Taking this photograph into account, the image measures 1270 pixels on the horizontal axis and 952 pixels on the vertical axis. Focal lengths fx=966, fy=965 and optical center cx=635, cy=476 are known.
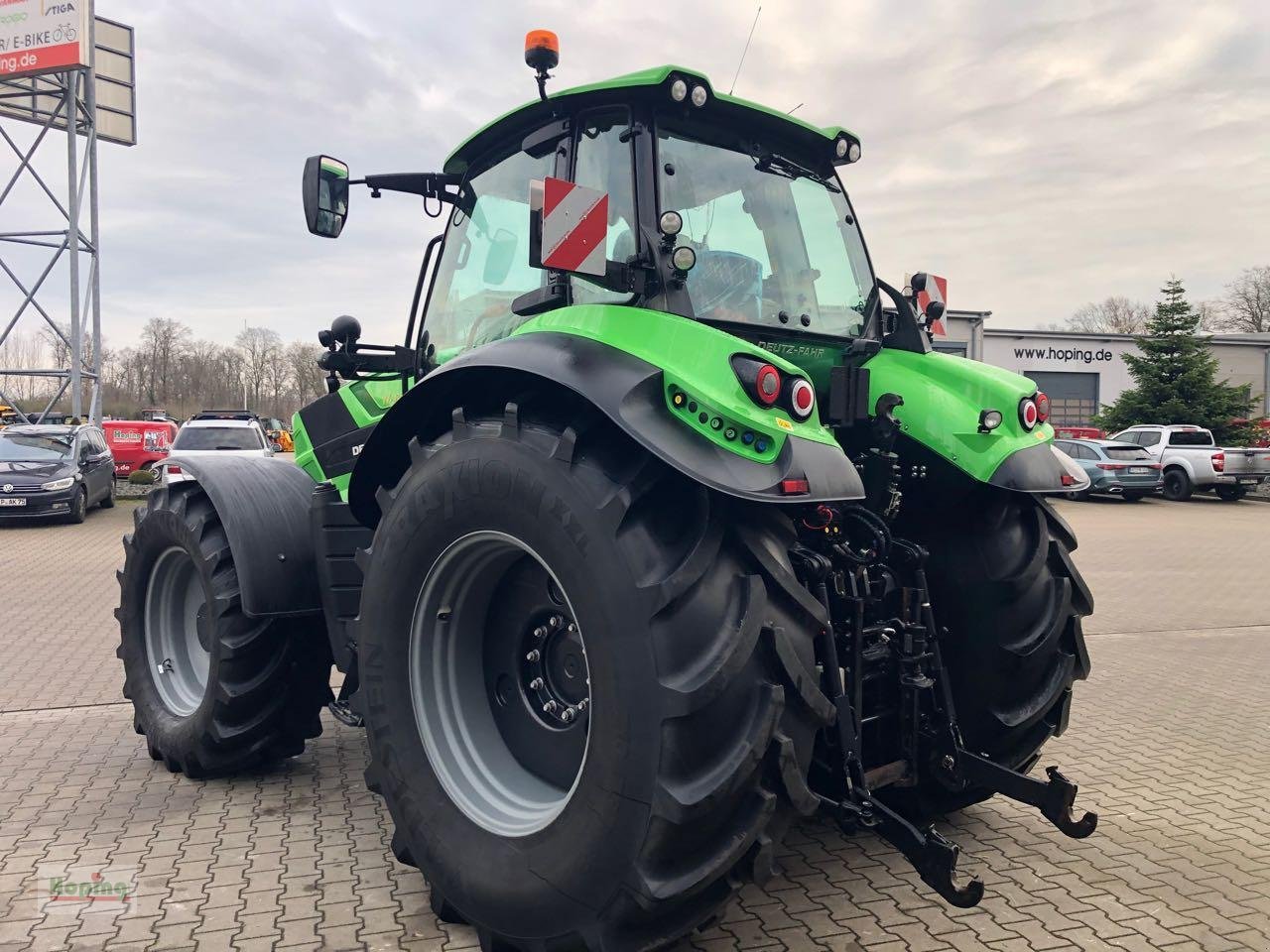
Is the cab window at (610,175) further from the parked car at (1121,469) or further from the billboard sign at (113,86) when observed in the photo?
the billboard sign at (113,86)

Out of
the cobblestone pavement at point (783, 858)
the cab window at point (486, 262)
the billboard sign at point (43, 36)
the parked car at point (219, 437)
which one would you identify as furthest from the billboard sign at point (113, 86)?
the cab window at point (486, 262)

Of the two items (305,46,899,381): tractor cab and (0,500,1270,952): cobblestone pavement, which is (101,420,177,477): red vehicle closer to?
(0,500,1270,952): cobblestone pavement

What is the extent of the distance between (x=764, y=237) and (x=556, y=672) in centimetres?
174

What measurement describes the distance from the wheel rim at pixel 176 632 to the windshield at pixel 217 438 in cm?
1303

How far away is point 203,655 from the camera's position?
4754 millimetres

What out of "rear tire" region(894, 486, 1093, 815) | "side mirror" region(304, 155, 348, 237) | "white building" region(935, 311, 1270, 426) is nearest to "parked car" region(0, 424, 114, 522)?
"side mirror" region(304, 155, 348, 237)

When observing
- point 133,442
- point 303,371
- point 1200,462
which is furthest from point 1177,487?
point 303,371

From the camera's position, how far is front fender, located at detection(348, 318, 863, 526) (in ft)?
7.82

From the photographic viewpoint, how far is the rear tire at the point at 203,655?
4137 mm

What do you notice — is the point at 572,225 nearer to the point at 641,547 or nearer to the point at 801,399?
the point at 801,399

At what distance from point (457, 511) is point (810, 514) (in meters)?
1.08

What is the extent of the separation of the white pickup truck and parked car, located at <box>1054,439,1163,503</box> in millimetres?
1054

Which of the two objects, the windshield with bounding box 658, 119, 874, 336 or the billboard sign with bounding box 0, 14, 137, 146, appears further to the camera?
the billboard sign with bounding box 0, 14, 137, 146

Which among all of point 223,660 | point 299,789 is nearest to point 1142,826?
point 299,789
